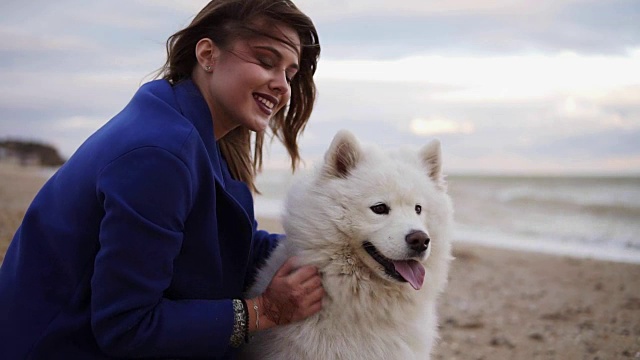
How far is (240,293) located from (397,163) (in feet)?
2.89

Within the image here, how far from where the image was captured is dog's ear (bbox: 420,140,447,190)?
2.88 metres

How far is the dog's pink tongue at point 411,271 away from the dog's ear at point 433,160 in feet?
1.50

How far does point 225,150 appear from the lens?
2.95 m

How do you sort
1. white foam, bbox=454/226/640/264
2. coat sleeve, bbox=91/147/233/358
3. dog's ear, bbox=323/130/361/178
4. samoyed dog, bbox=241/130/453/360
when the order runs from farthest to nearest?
white foam, bbox=454/226/640/264
dog's ear, bbox=323/130/361/178
samoyed dog, bbox=241/130/453/360
coat sleeve, bbox=91/147/233/358

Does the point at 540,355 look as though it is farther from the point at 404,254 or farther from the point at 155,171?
the point at 155,171

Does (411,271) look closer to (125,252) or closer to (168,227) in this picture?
(168,227)

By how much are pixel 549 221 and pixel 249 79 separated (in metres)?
13.4

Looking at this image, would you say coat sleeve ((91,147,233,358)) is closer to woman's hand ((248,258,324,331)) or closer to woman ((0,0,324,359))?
woman ((0,0,324,359))

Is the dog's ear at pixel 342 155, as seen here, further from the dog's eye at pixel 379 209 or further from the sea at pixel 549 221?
the sea at pixel 549 221

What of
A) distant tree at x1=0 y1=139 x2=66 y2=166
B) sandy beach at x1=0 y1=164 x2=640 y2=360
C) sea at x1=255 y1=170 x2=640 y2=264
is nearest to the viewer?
sandy beach at x1=0 y1=164 x2=640 y2=360

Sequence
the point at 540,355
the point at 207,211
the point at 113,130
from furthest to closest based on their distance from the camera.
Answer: the point at 540,355 < the point at 207,211 < the point at 113,130

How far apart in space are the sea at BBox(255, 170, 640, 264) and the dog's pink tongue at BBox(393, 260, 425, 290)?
17.1 feet

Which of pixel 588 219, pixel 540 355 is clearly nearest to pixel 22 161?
pixel 588 219

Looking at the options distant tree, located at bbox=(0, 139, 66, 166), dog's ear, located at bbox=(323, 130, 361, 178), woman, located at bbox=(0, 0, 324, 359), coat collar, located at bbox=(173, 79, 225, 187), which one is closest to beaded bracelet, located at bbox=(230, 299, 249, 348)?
woman, located at bbox=(0, 0, 324, 359)
